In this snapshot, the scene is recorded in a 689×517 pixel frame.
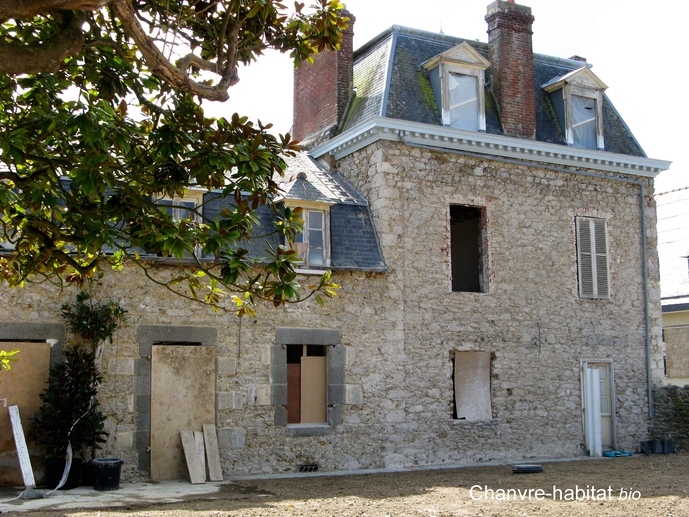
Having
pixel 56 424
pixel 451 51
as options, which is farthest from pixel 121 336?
pixel 451 51

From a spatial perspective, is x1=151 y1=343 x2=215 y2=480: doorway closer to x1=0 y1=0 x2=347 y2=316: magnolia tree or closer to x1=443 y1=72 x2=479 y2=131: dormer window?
x1=0 y1=0 x2=347 y2=316: magnolia tree

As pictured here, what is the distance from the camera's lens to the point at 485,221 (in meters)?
13.8

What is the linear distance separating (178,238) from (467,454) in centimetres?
897

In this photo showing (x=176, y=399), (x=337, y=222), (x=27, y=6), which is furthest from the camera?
(x=337, y=222)

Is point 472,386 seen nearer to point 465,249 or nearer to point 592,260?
point 465,249

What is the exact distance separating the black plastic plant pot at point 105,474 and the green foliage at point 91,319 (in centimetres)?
171

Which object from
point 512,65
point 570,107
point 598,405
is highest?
point 512,65

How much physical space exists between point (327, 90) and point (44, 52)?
1049cm

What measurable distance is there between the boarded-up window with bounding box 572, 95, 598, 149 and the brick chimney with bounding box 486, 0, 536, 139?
1085mm

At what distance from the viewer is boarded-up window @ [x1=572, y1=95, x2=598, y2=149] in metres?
15.2

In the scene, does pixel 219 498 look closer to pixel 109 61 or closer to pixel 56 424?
pixel 56 424

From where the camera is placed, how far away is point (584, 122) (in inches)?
605

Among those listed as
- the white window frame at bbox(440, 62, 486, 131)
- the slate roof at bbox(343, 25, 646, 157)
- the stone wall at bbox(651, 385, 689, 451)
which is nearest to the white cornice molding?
the slate roof at bbox(343, 25, 646, 157)

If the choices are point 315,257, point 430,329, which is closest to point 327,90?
point 315,257
